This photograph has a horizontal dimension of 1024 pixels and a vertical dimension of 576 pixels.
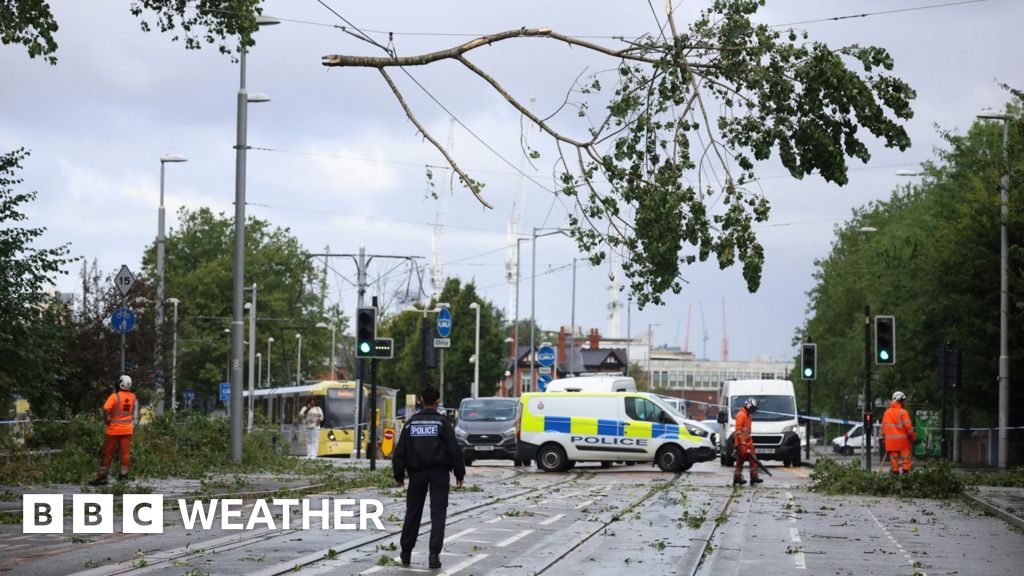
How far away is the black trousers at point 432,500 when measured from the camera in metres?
13.2

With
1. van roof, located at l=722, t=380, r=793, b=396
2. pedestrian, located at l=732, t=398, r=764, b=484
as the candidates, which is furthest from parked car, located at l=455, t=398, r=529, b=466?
pedestrian, located at l=732, t=398, r=764, b=484

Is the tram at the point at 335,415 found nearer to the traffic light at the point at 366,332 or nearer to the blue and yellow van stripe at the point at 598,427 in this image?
the blue and yellow van stripe at the point at 598,427

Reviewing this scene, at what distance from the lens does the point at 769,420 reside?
39.1 metres

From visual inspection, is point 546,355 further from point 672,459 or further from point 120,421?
point 120,421

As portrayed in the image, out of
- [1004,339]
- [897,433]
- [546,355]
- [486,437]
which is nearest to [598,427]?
[486,437]

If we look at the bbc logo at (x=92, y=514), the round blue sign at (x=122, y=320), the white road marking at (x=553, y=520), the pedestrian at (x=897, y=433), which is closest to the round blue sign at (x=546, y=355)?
the pedestrian at (x=897, y=433)

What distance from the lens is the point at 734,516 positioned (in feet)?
66.2

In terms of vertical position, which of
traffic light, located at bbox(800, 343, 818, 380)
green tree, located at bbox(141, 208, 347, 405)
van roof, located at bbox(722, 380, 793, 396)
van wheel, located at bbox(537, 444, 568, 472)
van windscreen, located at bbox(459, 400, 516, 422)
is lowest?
van wheel, located at bbox(537, 444, 568, 472)

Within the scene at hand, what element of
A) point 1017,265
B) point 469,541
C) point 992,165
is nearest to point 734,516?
point 469,541

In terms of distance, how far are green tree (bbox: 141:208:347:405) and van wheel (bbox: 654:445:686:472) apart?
185 ft

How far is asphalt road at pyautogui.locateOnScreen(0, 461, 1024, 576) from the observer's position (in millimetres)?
13055

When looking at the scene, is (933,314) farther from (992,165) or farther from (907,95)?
(907,95)

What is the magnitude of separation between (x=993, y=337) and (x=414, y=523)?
103ft

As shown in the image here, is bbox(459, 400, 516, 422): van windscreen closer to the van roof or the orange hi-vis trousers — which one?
the van roof
